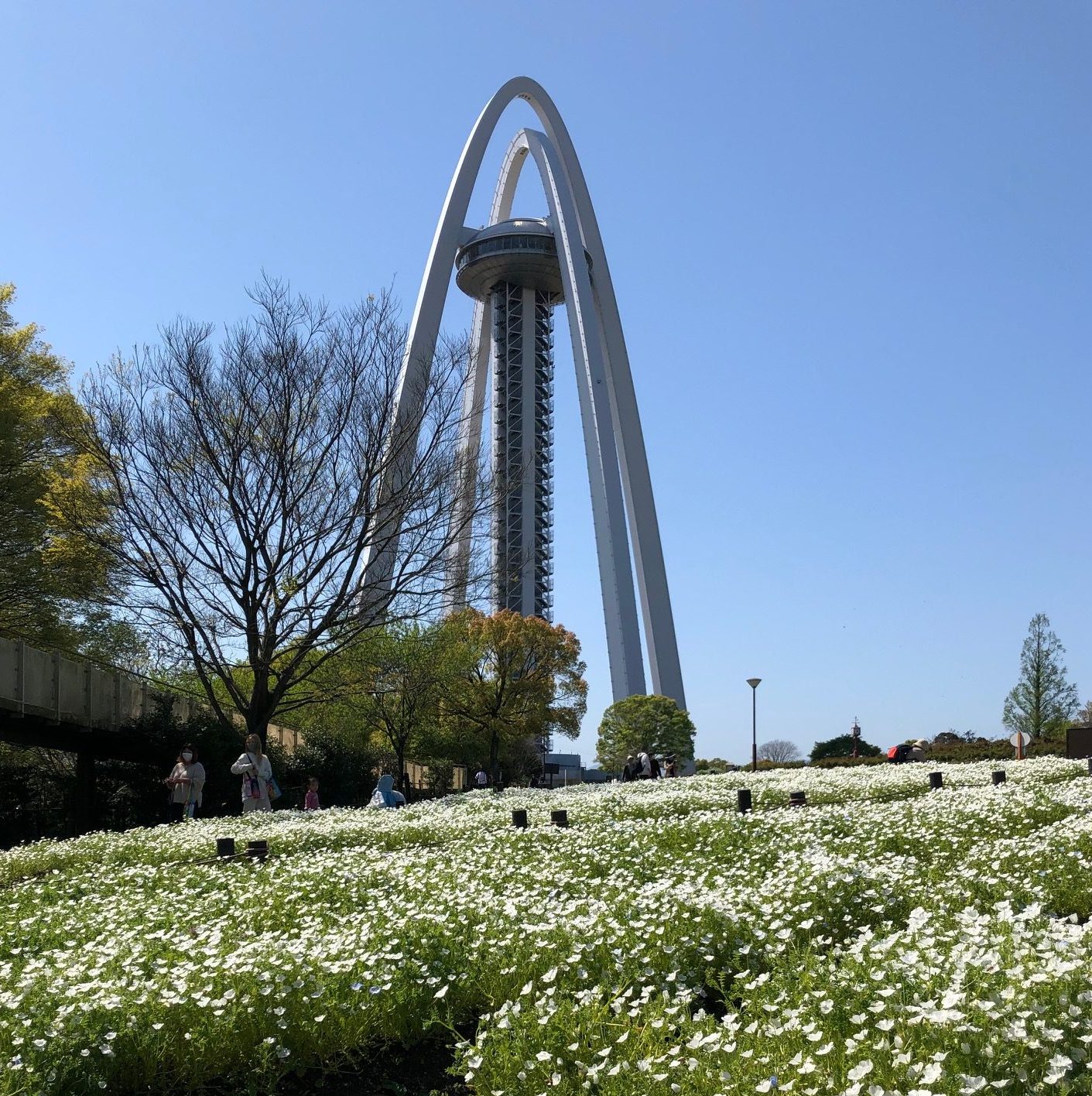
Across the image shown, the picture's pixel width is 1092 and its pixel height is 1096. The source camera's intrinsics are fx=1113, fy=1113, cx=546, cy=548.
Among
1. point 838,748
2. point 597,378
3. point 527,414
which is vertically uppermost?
point 527,414

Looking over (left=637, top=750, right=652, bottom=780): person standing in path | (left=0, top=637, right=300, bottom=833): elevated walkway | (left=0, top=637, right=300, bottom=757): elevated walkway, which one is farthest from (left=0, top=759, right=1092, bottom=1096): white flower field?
(left=637, top=750, right=652, bottom=780): person standing in path

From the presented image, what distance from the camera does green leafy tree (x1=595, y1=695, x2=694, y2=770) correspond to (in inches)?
1640

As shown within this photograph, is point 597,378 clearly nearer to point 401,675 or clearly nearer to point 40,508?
point 401,675

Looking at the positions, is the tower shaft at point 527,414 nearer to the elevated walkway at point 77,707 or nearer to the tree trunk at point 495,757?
the tree trunk at point 495,757

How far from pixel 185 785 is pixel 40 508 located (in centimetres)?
904

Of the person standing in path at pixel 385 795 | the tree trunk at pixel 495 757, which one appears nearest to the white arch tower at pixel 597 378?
the tree trunk at pixel 495 757

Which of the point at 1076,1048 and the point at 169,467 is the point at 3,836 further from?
the point at 1076,1048

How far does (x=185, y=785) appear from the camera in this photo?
1969cm

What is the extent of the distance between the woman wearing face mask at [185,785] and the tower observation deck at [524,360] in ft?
184

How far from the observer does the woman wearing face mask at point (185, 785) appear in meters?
19.5

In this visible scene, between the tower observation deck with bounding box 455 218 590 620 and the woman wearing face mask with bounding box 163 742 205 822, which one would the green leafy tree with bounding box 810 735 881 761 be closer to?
the tower observation deck with bounding box 455 218 590 620

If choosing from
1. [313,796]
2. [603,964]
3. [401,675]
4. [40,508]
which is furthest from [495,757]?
[603,964]

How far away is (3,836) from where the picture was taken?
23.4m

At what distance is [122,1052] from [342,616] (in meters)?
18.9
